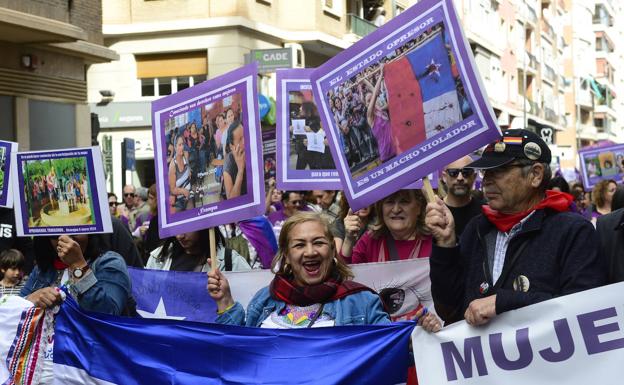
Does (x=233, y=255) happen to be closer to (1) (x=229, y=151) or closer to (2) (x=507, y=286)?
(1) (x=229, y=151)

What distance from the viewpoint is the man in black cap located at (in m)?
3.78

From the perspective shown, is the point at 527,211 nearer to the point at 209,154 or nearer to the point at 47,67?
the point at 209,154

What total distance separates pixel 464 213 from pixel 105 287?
9.16 ft

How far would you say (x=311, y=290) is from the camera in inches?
171

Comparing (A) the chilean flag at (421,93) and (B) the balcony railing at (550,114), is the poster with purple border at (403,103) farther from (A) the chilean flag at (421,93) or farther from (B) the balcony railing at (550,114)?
(B) the balcony railing at (550,114)

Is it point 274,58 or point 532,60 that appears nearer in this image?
point 274,58

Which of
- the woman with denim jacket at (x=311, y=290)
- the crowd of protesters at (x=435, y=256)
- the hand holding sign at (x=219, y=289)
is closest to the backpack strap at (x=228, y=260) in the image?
the crowd of protesters at (x=435, y=256)

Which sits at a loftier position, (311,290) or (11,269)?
(11,269)

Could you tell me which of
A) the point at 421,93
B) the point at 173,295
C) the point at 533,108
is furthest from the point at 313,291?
the point at 533,108

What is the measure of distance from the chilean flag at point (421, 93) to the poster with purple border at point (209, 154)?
0.89 meters

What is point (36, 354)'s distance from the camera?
5211 mm

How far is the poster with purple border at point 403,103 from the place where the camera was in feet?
13.5

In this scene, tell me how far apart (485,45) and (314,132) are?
132 feet

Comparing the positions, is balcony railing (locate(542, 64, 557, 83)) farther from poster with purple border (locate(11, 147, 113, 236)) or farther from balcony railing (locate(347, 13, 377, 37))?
poster with purple border (locate(11, 147, 113, 236))
